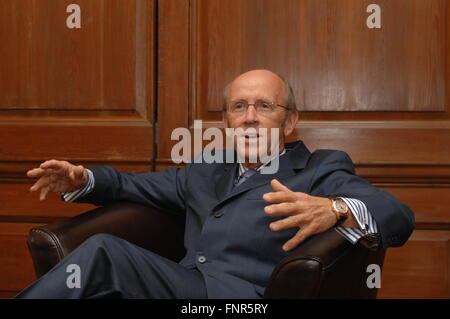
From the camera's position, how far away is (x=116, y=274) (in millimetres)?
1384

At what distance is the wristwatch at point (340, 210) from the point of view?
4.57ft

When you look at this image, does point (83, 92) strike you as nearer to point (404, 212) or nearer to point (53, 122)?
point (53, 122)

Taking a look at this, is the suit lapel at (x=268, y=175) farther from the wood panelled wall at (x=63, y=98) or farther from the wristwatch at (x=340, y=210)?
the wood panelled wall at (x=63, y=98)

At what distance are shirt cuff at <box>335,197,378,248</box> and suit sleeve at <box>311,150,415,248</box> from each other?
1cm

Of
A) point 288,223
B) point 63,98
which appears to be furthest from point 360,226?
point 63,98

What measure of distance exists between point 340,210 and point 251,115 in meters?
0.57

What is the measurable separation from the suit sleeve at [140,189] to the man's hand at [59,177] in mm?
58

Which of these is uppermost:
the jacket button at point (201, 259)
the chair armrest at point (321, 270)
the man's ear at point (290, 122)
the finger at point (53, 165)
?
the man's ear at point (290, 122)

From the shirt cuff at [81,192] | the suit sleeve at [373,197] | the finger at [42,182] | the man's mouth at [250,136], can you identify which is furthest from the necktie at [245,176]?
the finger at [42,182]

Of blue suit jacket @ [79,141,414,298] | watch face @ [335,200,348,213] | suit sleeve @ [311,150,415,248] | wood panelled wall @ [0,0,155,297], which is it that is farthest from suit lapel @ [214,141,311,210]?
wood panelled wall @ [0,0,155,297]

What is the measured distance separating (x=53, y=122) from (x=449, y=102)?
1.79 m

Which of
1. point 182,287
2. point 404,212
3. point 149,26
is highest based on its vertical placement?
point 149,26

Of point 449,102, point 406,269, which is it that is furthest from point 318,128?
point 406,269
